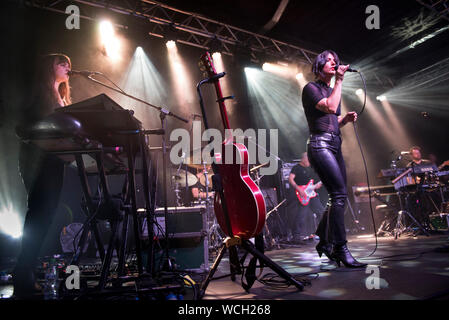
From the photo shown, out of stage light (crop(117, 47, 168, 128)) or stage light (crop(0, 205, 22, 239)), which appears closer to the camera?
stage light (crop(0, 205, 22, 239))

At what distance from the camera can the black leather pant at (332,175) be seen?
8.11 ft

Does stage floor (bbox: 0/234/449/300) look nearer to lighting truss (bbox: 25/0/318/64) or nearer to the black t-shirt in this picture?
the black t-shirt

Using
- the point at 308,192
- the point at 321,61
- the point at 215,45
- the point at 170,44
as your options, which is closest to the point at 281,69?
→ the point at 215,45

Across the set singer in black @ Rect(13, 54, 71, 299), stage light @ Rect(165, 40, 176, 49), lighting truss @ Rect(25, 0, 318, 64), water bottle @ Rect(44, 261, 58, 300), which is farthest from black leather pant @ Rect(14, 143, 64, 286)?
stage light @ Rect(165, 40, 176, 49)

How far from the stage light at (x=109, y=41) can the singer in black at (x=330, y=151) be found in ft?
19.6

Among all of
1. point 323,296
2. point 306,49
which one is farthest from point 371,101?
point 323,296

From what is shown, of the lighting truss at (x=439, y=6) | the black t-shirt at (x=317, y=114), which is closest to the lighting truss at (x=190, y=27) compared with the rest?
the lighting truss at (x=439, y=6)

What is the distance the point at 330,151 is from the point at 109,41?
Result: 268 inches

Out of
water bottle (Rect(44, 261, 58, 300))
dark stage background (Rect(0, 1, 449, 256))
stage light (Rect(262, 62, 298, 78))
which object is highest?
stage light (Rect(262, 62, 298, 78))

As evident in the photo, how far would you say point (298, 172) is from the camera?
23.6 ft

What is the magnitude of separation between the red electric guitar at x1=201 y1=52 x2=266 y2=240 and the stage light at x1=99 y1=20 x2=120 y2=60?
6.03 m

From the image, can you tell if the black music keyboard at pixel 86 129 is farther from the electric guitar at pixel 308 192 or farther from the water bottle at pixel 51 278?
the electric guitar at pixel 308 192

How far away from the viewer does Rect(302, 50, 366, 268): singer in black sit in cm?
244

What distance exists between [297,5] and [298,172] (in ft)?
15.0
